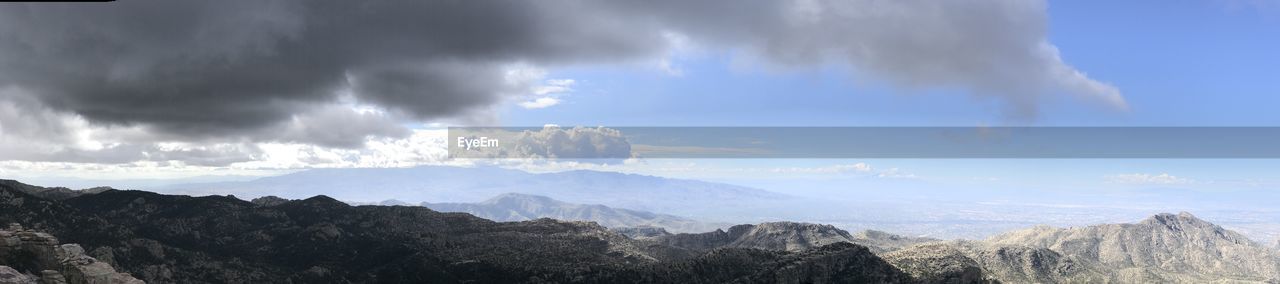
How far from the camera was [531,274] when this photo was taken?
196500 millimetres

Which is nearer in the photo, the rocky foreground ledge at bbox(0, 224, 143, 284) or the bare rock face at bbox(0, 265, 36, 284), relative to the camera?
the bare rock face at bbox(0, 265, 36, 284)

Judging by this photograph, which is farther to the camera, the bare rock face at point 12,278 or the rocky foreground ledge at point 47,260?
the rocky foreground ledge at point 47,260

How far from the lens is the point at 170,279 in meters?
171

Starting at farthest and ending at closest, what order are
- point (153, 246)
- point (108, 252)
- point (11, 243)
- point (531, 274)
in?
point (531, 274), point (153, 246), point (108, 252), point (11, 243)

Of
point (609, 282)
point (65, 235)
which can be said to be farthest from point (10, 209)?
point (609, 282)

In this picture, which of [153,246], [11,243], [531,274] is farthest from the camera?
[531,274]

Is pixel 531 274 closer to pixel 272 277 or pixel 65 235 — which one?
pixel 272 277

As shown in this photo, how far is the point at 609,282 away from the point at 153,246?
430 feet

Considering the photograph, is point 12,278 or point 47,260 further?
point 47,260

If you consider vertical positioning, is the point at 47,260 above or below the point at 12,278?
below

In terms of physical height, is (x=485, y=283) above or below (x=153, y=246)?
below

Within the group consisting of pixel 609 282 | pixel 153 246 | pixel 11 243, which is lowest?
pixel 609 282

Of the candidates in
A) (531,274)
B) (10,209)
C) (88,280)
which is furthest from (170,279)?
(88,280)

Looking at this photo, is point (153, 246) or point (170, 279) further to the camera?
point (153, 246)
